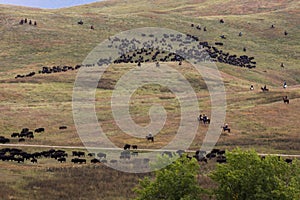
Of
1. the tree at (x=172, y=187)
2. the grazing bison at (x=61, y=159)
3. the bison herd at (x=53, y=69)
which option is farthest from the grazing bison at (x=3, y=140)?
the bison herd at (x=53, y=69)

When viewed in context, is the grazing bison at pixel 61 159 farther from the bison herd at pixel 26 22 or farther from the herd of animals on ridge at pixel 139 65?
the bison herd at pixel 26 22

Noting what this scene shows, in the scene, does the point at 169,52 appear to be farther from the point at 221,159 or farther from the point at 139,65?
the point at 221,159

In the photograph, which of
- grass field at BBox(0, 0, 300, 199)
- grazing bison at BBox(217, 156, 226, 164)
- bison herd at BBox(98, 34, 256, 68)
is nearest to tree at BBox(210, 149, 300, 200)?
grass field at BBox(0, 0, 300, 199)

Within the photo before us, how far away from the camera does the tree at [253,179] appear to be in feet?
113

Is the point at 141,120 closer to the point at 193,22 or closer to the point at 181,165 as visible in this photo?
the point at 181,165

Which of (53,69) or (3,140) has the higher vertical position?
(53,69)

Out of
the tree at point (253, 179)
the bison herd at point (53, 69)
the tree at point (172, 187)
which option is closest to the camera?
the tree at point (253, 179)

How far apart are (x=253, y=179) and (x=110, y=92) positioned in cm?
7426

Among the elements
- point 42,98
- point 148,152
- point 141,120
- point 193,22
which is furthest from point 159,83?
point 193,22

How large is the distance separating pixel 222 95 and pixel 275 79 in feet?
117

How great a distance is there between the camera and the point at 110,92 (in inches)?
4257

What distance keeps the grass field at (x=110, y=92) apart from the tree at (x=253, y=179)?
1257 cm

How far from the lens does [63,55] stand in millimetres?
141500

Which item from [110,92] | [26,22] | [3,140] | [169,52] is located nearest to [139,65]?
[110,92]
